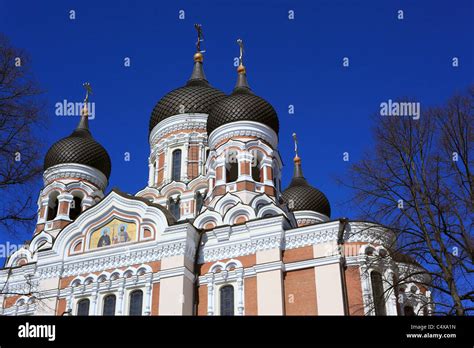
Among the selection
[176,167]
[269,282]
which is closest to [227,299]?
[269,282]

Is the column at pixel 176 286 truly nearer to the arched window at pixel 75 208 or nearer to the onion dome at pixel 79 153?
the arched window at pixel 75 208

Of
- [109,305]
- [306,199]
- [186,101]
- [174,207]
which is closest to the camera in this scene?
[109,305]

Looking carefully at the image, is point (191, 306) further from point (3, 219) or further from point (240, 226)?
point (3, 219)

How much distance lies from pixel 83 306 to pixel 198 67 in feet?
44.2

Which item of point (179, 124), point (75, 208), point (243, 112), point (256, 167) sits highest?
point (179, 124)

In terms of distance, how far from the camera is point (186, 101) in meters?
24.8

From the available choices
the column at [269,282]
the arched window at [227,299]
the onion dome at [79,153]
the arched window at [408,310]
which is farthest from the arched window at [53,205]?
the arched window at [408,310]

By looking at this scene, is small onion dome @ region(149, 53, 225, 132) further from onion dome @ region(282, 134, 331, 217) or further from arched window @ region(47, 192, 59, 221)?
onion dome @ region(282, 134, 331, 217)

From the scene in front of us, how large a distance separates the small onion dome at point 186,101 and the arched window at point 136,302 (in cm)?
933

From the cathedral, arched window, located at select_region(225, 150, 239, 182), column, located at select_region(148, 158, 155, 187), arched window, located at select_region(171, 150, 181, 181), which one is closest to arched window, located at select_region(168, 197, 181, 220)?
the cathedral

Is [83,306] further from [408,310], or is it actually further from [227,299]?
[408,310]

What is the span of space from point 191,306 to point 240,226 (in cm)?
274

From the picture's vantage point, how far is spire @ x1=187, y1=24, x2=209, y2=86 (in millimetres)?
26641
